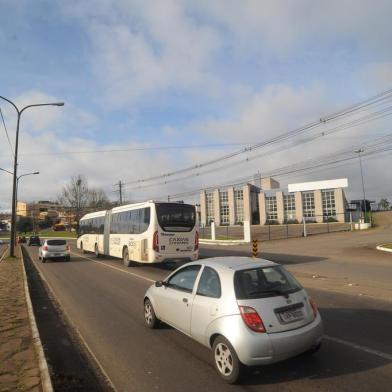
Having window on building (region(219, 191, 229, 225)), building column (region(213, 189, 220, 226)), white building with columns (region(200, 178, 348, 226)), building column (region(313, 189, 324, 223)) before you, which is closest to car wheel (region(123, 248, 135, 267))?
white building with columns (region(200, 178, 348, 226))

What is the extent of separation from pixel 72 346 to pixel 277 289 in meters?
3.65

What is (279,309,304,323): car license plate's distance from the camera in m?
5.47

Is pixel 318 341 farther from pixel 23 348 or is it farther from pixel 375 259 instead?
pixel 375 259

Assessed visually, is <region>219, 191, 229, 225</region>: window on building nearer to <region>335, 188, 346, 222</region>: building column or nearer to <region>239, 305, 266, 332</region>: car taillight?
<region>335, 188, 346, 222</region>: building column

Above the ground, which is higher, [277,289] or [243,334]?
[277,289]

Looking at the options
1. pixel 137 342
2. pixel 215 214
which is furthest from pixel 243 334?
pixel 215 214

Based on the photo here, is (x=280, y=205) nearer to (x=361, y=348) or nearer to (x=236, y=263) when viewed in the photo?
(x=361, y=348)

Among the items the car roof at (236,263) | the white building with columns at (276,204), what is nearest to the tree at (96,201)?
the white building with columns at (276,204)

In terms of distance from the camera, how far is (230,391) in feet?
16.3

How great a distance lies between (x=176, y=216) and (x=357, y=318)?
11.7 meters

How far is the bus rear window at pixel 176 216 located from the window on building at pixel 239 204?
73.4 meters

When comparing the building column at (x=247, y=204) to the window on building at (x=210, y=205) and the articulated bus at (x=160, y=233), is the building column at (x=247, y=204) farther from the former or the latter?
the articulated bus at (x=160, y=233)

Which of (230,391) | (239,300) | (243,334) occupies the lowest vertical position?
(230,391)

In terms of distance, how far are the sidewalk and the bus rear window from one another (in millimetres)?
8110
